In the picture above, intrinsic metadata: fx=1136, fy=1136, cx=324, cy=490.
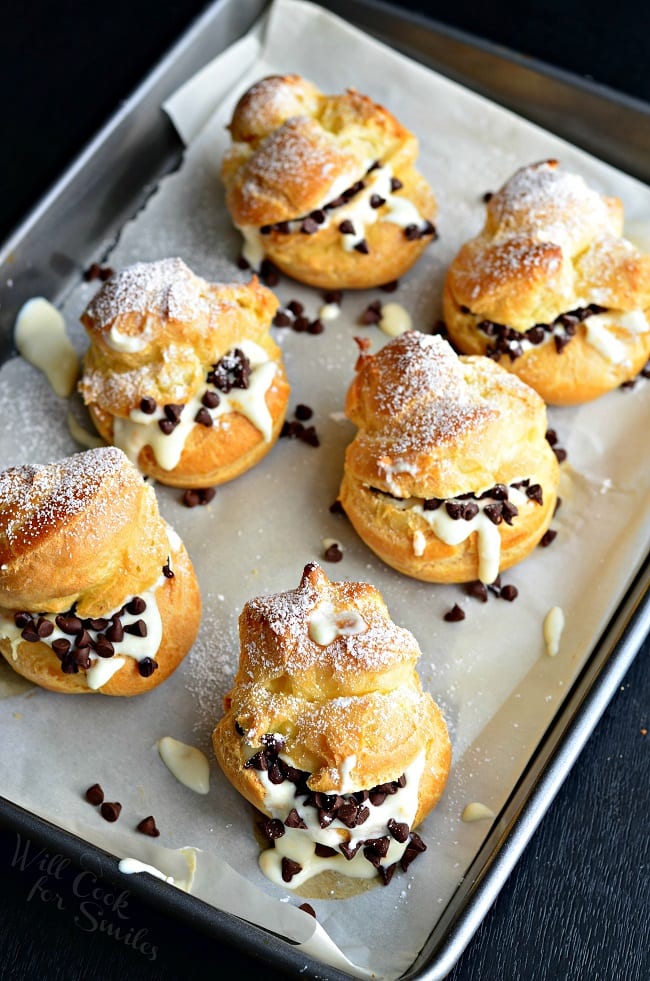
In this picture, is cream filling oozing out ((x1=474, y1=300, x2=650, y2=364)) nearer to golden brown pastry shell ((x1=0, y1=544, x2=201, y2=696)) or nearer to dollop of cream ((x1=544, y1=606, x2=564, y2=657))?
dollop of cream ((x1=544, y1=606, x2=564, y2=657))

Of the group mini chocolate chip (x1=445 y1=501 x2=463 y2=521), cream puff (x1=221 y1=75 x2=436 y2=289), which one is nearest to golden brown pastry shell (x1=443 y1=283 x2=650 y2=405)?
cream puff (x1=221 y1=75 x2=436 y2=289)

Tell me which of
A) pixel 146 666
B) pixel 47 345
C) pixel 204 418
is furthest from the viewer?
pixel 47 345

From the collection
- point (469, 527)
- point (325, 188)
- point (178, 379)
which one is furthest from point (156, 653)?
point (325, 188)

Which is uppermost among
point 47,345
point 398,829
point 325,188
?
point 325,188

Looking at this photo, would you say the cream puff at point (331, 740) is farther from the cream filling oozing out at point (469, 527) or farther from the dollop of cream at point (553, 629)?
the dollop of cream at point (553, 629)

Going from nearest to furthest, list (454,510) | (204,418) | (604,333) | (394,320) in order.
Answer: (454,510), (204,418), (604,333), (394,320)

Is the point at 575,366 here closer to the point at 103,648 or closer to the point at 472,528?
the point at 472,528

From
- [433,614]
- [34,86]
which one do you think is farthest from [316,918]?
[34,86]
